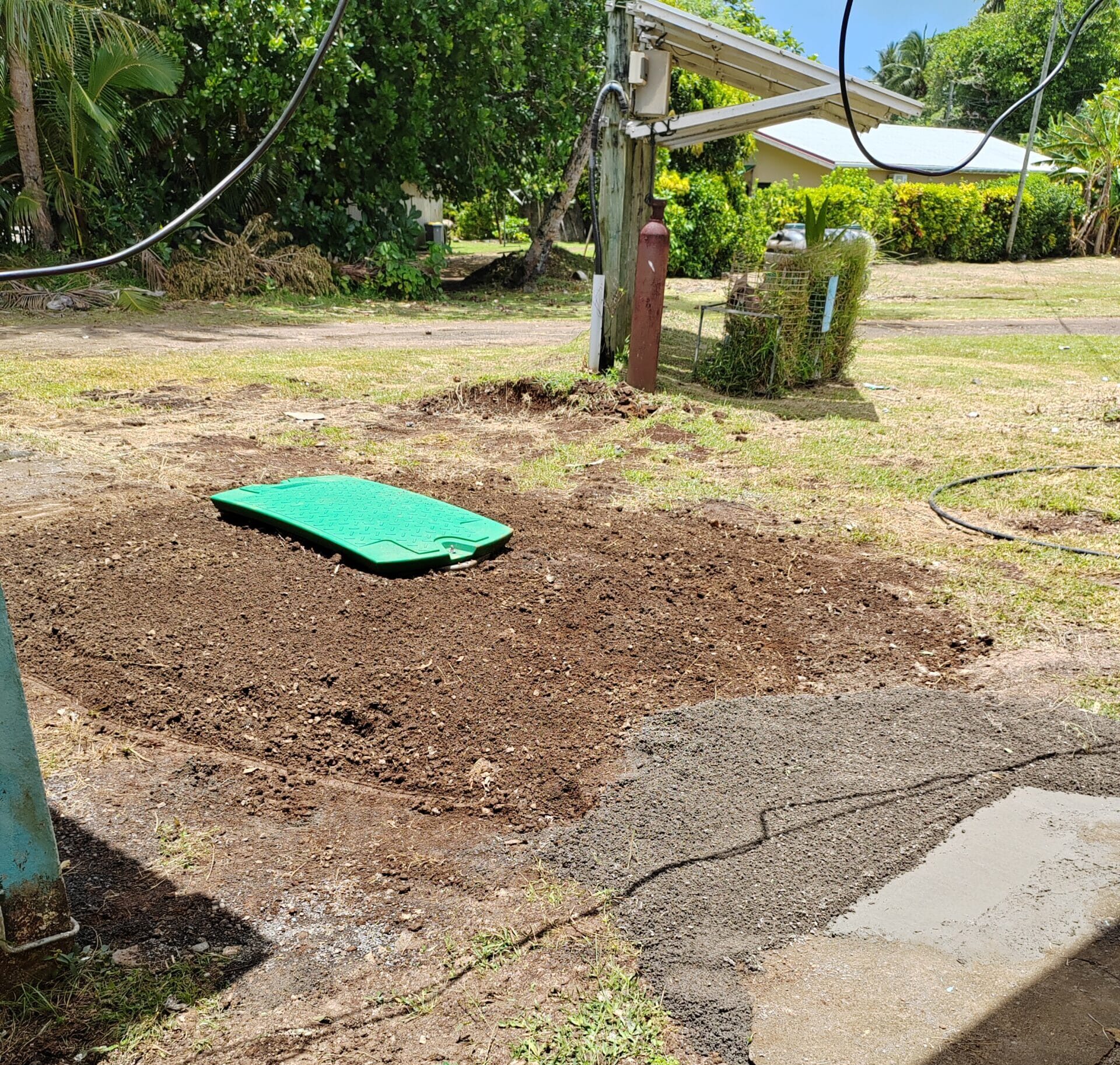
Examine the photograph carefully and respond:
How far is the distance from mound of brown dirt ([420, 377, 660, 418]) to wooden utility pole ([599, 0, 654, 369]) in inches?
31.0

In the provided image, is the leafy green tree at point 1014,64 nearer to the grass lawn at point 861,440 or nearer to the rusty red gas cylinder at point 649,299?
the grass lawn at point 861,440

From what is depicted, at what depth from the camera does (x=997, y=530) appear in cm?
537

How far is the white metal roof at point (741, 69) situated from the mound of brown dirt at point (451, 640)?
4.52 metres

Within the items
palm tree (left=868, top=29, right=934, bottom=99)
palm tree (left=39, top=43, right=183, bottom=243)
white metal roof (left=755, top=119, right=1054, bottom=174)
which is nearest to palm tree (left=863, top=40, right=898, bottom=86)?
palm tree (left=868, top=29, right=934, bottom=99)

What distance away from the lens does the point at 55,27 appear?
11.6 m

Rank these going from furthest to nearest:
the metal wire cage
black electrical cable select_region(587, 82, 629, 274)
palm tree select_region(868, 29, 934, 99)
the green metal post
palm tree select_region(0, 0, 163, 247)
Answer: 1. palm tree select_region(868, 29, 934, 99)
2. palm tree select_region(0, 0, 163, 247)
3. the metal wire cage
4. black electrical cable select_region(587, 82, 629, 274)
5. the green metal post

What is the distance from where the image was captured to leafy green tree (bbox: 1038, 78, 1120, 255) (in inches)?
1093

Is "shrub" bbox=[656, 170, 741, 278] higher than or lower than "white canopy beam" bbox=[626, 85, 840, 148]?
lower

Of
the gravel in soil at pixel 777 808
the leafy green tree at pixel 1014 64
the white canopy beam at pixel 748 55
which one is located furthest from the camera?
the leafy green tree at pixel 1014 64

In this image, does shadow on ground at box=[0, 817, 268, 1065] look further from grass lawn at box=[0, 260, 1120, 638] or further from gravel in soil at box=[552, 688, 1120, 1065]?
grass lawn at box=[0, 260, 1120, 638]

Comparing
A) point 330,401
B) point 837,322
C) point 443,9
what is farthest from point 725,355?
point 443,9

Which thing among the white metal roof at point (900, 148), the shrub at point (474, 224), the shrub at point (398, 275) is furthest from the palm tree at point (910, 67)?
the shrub at point (398, 275)

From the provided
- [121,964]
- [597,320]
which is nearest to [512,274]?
[597,320]

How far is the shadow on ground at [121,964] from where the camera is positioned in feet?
6.52
